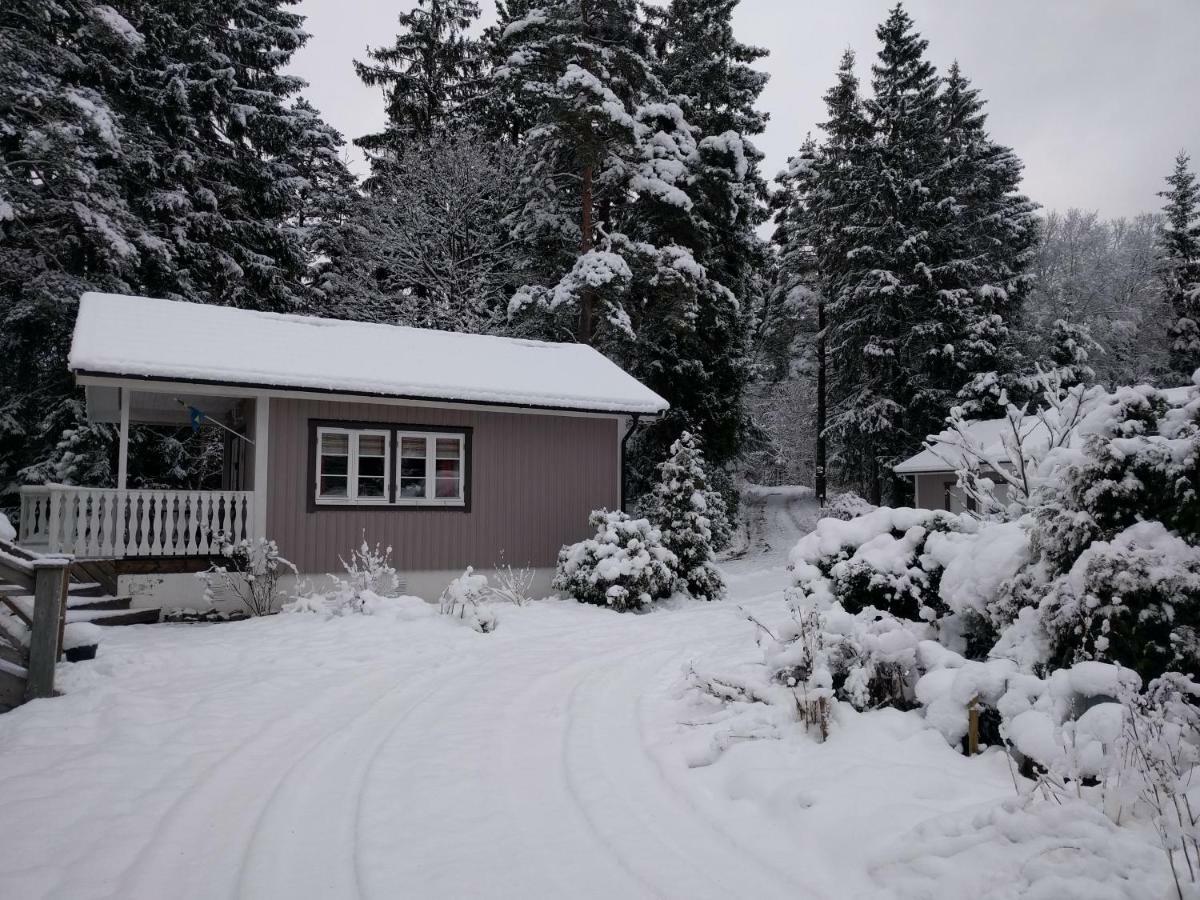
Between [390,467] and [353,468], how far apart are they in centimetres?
55

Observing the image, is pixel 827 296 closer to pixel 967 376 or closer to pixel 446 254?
pixel 967 376

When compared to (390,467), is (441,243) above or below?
above

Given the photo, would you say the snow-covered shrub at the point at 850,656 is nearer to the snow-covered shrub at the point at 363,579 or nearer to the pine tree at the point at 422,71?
the snow-covered shrub at the point at 363,579

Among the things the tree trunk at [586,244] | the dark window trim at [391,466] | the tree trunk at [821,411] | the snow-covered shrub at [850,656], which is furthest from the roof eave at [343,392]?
the tree trunk at [821,411]

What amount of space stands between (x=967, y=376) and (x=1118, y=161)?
1527 centimetres

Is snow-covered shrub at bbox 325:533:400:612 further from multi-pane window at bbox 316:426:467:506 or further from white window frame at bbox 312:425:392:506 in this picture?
multi-pane window at bbox 316:426:467:506

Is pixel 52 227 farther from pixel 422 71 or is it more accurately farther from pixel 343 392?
pixel 422 71

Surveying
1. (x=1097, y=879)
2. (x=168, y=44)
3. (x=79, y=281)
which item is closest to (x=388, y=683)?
(x=1097, y=879)

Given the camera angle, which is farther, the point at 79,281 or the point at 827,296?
the point at 827,296

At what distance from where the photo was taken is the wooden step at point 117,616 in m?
8.11

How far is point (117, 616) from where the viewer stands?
859 centimetres

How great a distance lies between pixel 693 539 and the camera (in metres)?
12.7

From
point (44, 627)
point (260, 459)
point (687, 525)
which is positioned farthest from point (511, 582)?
point (44, 627)

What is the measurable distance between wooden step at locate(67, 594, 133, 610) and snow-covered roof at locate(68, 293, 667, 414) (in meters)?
2.67
